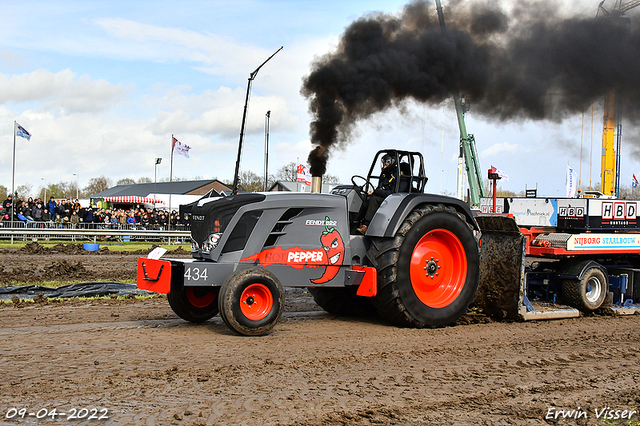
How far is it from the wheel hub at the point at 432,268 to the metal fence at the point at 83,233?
1582cm

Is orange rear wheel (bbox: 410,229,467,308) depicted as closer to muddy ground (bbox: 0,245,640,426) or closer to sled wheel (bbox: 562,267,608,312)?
muddy ground (bbox: 0,245,640,426)

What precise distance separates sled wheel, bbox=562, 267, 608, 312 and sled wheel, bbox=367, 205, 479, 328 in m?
2.07

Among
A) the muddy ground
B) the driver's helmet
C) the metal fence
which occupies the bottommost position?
the muddy ground

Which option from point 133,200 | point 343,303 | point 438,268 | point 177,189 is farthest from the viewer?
point 177,189

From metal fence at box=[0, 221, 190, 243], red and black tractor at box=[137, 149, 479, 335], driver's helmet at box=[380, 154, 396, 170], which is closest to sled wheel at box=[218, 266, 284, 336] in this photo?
red and black tractor at box=[137, 149, 479, 335]

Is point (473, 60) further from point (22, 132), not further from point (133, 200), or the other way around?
point (133, 200)

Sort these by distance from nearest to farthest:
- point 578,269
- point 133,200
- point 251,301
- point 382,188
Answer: point 251,301 → point 382,188 → point 578,269 → point 133,200

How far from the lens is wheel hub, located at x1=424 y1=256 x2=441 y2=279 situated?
284 inches

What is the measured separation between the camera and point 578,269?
8641 mm

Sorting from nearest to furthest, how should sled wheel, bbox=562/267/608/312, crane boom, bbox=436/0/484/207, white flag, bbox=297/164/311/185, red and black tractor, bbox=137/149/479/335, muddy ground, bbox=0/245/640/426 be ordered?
muddy ground, bbox=0/245/640/426, red and black tractor, bbox=137/149/479/335, sled wheel, bbox=562/267/608/312, crane boom, bbox=436/0/484/207, white flag, bbox=297/164/311/185

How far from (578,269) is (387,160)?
3513mm

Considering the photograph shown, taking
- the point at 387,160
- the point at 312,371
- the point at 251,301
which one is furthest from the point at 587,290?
the point at 312,371

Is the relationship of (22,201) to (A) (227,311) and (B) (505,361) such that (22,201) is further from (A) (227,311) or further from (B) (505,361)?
(B) (505,361)

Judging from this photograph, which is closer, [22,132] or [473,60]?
[473,60]
